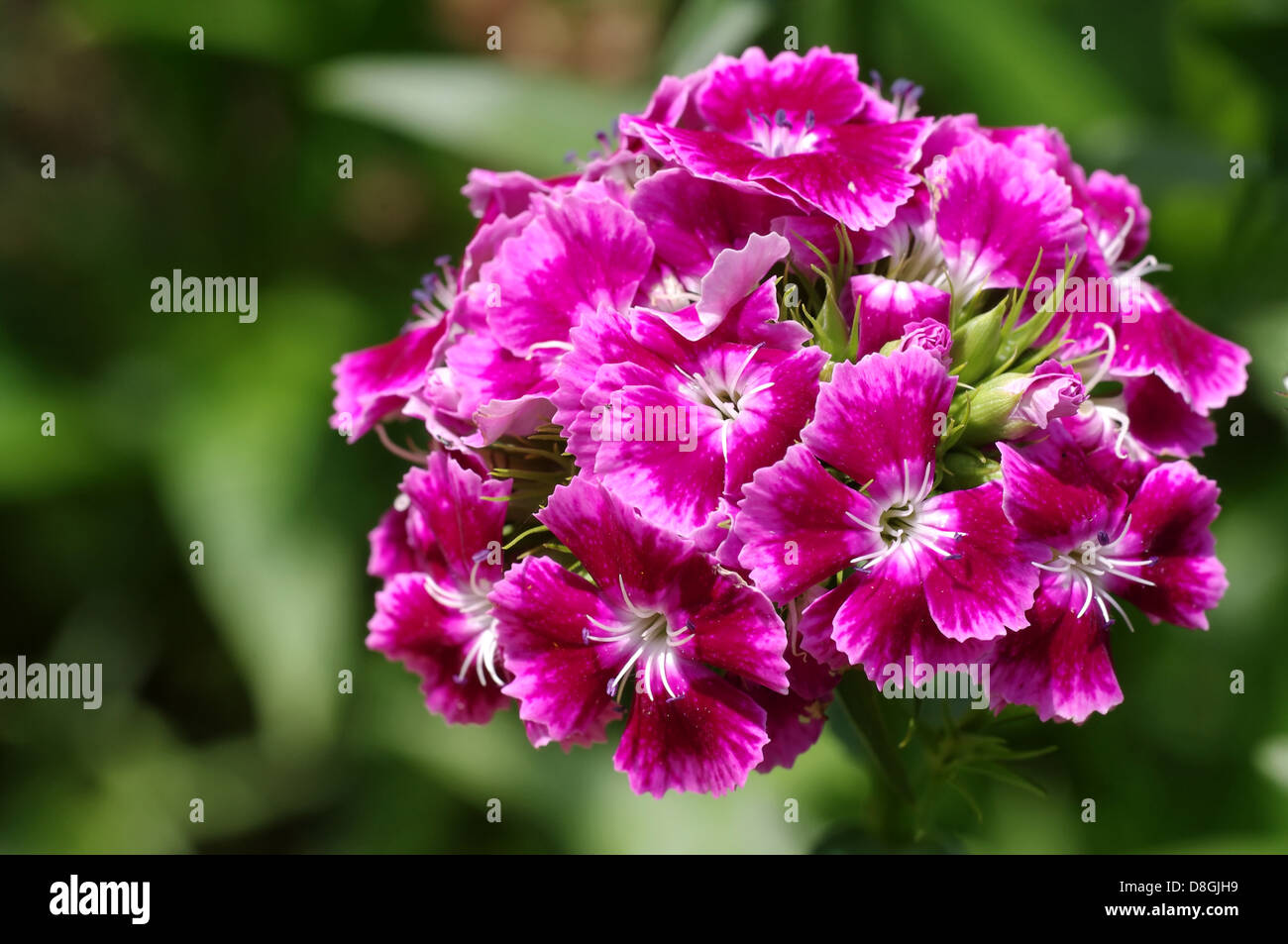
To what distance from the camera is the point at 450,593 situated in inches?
63.2

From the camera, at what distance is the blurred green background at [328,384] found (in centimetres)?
276

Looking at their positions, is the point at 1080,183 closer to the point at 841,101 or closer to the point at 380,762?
the point at 841,101

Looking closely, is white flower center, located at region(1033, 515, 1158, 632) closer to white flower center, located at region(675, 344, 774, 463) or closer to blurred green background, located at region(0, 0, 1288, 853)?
white flower center, located at region(675, 344, 774, 463)

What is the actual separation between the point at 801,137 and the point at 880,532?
59 cm

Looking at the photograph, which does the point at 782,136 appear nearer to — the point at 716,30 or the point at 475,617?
the point at 475,617

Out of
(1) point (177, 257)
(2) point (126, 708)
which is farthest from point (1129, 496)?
(1) point (177, 257)

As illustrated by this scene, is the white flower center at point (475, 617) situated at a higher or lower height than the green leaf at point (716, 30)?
lower

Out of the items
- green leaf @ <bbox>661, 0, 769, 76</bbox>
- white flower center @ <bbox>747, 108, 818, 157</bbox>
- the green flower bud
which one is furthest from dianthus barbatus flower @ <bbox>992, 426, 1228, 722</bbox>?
green leaf @ <bbox>661, 0, 769, 76</bbox>

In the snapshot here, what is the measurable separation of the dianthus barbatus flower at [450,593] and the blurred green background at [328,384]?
2.31ft

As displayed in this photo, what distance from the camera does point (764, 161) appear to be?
1480 mm

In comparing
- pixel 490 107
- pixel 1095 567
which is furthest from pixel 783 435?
pixel 490 107

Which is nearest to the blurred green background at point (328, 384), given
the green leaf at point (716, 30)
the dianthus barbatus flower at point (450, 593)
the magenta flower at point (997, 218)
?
the green leaf at point (716, 30)

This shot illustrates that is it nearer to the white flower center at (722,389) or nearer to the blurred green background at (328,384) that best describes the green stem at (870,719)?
the blurred green background at (328,384)

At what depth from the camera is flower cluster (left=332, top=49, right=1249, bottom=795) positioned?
1.31m
